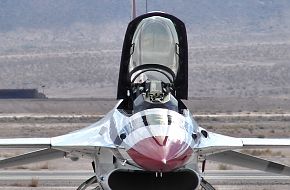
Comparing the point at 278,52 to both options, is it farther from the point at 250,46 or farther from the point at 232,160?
the point at 232,160

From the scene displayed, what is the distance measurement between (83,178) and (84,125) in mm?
33012

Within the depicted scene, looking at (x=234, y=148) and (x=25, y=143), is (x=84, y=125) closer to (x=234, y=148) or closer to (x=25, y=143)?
(x=25, y=143)

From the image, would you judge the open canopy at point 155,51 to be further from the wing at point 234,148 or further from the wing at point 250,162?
the wing at point 250,162

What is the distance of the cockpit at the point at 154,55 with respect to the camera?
14859mm

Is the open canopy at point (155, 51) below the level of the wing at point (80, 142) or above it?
above

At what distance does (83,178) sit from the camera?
28625 millimetres

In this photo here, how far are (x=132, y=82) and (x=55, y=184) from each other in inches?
479

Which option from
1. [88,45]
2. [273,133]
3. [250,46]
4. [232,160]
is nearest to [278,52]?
[250,46]

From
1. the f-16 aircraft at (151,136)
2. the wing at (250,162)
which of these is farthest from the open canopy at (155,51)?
the wing at (250,162)

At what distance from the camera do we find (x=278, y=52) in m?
159

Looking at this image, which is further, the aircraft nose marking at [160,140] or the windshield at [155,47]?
the windshield at [155,47]

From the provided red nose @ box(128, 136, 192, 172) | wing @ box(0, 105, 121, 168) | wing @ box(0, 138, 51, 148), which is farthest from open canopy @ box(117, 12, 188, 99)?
red nose @ box(128, 136, 192, 172)

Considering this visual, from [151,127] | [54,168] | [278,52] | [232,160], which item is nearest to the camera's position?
[151,127]

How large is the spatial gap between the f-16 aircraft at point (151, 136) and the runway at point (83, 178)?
988 centimetres
